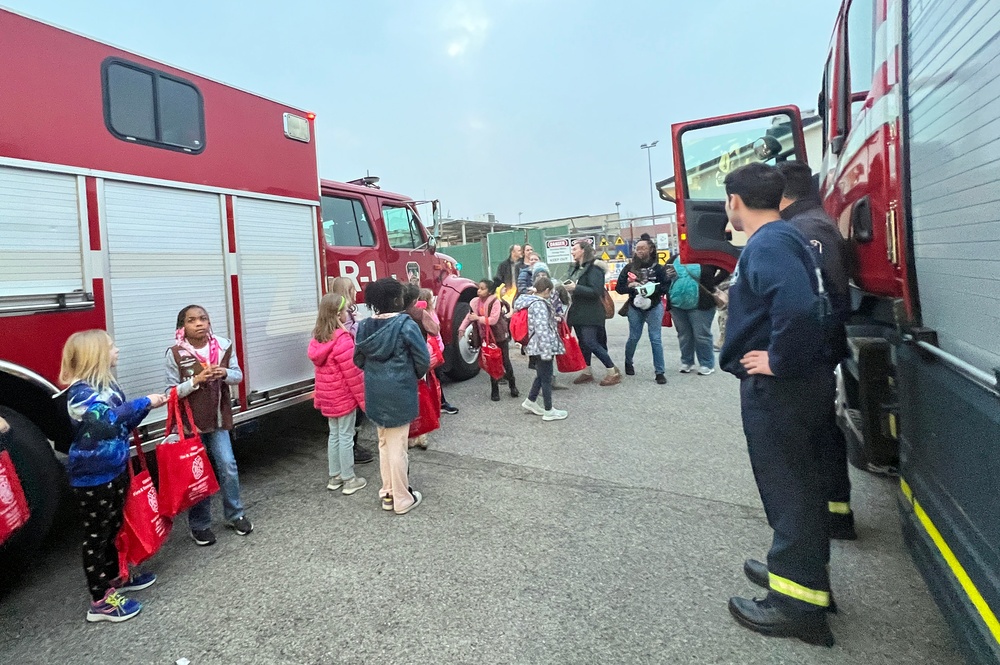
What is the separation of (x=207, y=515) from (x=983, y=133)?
3.85 m

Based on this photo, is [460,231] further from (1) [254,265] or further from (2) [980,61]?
(2) [980,61]

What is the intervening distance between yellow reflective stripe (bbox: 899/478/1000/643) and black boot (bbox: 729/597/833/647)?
549mm

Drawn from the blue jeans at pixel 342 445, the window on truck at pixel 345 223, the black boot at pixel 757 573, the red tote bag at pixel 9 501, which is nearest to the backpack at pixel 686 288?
the window on truck at pixel 345 223

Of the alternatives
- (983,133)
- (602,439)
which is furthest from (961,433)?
(602,439)

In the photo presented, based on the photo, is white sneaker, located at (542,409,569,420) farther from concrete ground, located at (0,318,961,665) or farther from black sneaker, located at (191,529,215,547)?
black sneaker, located at (191,529,215,547)

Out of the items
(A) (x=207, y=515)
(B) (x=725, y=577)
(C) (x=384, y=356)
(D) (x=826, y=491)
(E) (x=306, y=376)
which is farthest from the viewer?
(E) (x=306, y=376)

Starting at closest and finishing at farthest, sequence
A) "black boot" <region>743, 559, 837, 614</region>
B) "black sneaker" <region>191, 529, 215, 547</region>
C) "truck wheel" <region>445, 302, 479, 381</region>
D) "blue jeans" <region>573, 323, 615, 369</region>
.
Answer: "black boot" <region>743, 559, 837, 614</region>
"black sneaker" <region>191, 529, 215, 547</region>
"blue jeans" <region>573, 323, 615, 369</region>
"truck wheel" <region>445, 302, 479, 381</region>

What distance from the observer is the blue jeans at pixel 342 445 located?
3.95 m

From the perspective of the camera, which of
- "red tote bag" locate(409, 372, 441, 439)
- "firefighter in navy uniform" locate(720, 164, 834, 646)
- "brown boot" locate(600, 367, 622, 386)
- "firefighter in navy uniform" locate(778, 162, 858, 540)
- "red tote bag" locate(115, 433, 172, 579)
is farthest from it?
"brown boot" locate(600, 367, 622, 386)

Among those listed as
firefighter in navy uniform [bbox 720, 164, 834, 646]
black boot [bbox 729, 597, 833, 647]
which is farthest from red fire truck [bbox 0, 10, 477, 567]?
black boot [bbox 729, 597, 833, 647]

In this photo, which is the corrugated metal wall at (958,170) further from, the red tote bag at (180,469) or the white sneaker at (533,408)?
the white sneaker at (533,408)

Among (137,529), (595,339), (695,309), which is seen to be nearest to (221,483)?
(137,529)

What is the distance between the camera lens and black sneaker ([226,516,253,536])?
133 inches

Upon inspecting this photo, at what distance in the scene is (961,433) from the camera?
63.7 inches
